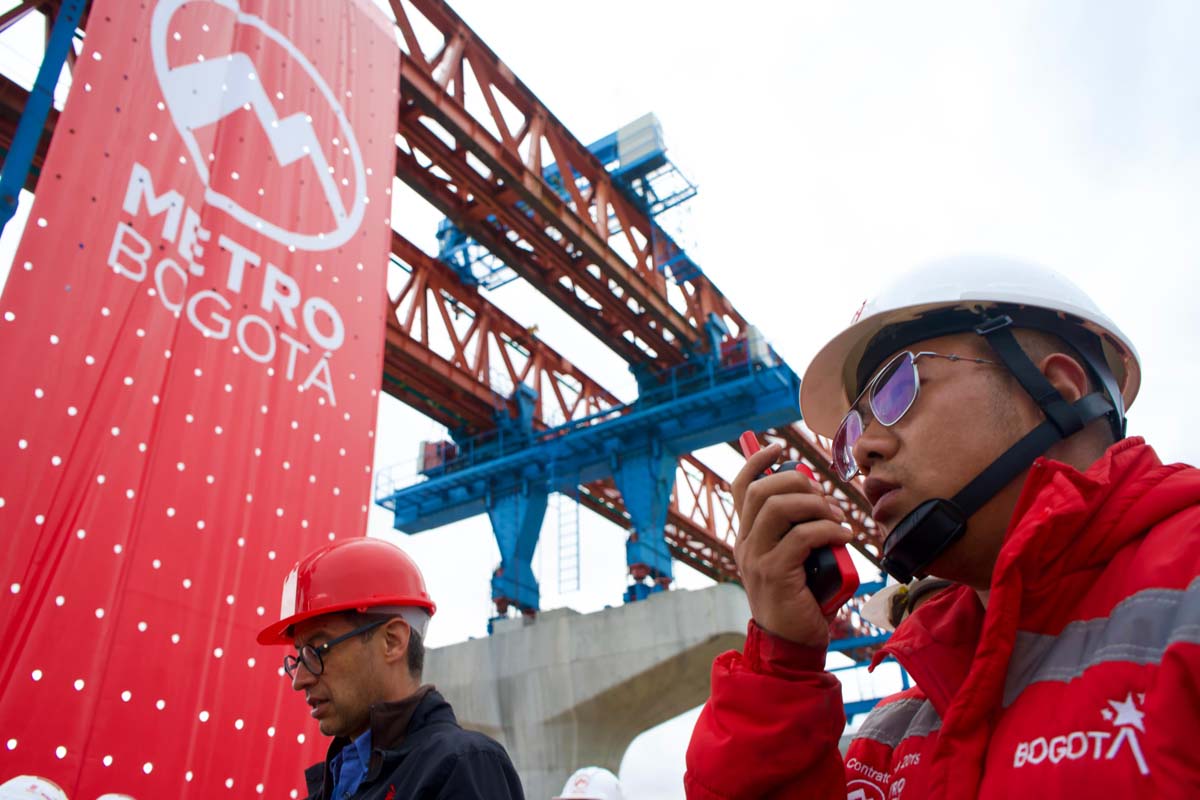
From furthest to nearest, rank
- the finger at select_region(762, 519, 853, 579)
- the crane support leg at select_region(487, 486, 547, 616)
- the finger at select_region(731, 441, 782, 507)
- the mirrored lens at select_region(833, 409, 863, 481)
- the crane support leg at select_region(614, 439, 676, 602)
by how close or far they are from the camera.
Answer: the crane support leg at select_region(487, 486, 547, 616), the crane support leg at select_region(614, 439, 676, 602), the mirrored lens at select_region(833, 409, 863, 481), the finger at select_region(731, 441, 782, 507), the finger at select_region(762, 519, 853, 579)

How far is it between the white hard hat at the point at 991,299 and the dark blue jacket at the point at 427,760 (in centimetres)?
139

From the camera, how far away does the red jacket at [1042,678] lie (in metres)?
0.87

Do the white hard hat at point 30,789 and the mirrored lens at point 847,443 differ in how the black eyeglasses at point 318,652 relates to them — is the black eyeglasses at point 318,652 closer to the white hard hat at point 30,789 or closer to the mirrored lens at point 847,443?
the white hard hat at point 30,789

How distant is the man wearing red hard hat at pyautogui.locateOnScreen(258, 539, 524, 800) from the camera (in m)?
2.20

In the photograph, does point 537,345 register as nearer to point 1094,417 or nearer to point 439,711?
point 439,711

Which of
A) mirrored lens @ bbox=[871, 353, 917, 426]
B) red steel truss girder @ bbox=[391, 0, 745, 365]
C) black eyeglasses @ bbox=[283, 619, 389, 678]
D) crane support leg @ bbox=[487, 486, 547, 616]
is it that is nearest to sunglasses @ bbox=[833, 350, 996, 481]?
mirrored lens @ bbox=[871, 353, 917, 426]

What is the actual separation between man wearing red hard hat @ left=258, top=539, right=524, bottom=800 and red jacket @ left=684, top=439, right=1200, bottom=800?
1063mm

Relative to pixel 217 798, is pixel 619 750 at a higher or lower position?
higher

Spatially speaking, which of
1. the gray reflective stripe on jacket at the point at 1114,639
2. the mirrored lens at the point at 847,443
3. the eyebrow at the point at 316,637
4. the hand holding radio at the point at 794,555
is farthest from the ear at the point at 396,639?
the gray reflective stripe on jacket at the point at 1114,639

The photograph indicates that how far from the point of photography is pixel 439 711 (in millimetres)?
2514

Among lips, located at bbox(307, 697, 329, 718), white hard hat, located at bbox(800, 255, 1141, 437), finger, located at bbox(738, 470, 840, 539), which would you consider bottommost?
finger, located at bbox(738, 470, 840, 539)

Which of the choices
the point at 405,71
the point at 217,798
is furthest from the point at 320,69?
the point at 405,71

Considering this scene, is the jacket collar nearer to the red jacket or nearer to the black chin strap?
the red jacket

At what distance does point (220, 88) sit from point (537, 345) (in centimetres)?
1455
